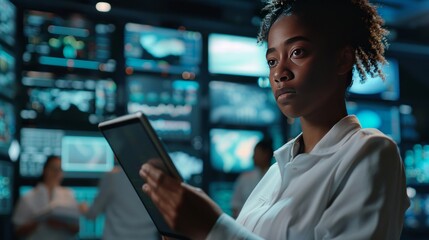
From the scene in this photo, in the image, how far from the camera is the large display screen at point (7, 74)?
4004 mm

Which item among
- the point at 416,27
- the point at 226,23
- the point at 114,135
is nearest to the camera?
the point at 114,135

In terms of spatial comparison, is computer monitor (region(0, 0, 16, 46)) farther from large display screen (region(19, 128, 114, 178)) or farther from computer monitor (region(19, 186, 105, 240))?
computer monitor (region(19, 186, 105, 240))

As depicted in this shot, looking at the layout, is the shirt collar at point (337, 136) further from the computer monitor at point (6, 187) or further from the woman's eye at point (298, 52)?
the computer monitor at point (6, 187)

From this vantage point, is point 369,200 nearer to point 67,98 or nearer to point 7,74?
point 7,74

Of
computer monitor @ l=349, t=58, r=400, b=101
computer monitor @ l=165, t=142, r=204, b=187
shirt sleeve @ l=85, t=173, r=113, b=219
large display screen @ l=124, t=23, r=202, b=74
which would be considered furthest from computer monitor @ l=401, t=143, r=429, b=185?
shirt sleeve @ l=85, t=173, r=113, b=219

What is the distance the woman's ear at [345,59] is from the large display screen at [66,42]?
3898 mm

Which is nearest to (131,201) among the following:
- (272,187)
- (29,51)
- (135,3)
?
(29,51)

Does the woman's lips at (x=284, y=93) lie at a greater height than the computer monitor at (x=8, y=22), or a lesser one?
lesser

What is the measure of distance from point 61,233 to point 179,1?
245 cm

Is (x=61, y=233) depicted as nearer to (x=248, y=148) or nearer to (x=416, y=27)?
(x=248, y=148)

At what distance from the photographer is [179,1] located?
17.6 ft

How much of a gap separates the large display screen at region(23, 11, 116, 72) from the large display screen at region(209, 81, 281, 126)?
1.01 meters

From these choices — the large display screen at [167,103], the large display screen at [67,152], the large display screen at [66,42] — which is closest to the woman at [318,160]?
the large display screen at [67,152]

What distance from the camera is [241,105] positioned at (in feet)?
17.9
